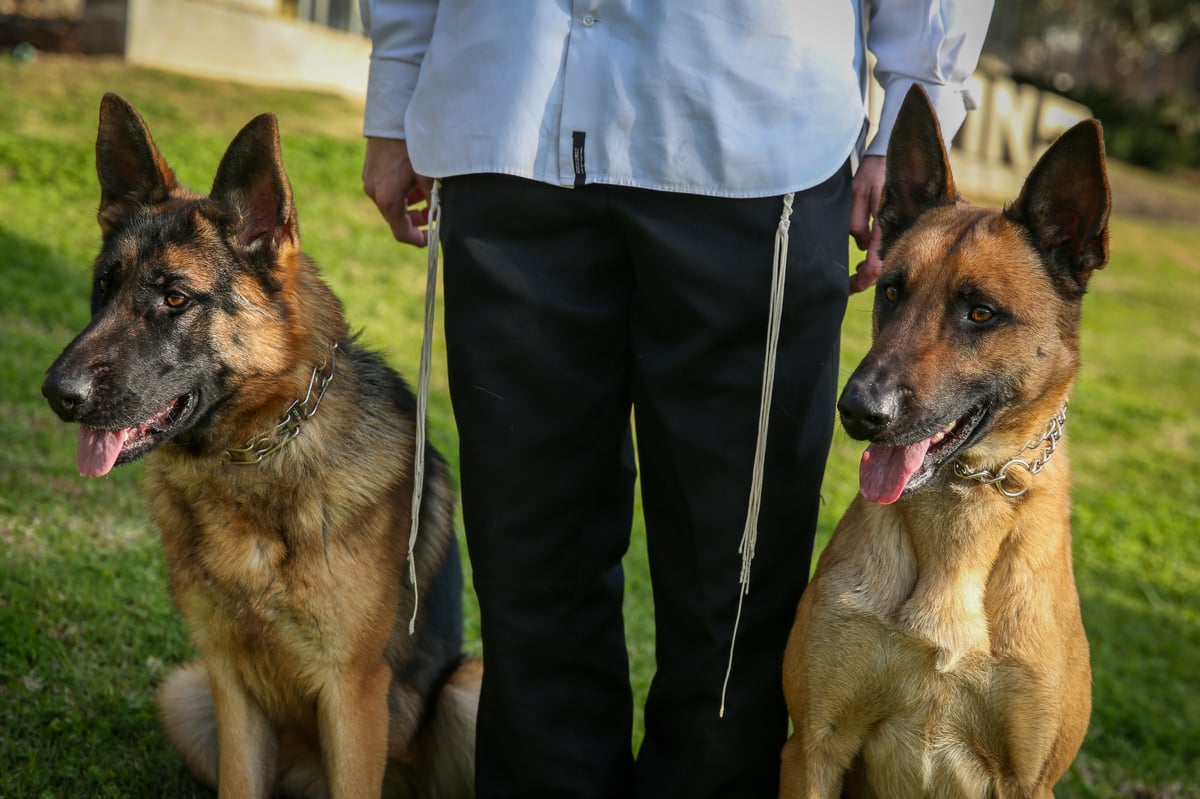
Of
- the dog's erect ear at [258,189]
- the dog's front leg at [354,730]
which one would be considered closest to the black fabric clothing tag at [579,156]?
the dog's erect ear at [258,189]

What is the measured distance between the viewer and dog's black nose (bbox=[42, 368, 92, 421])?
2.60 metres

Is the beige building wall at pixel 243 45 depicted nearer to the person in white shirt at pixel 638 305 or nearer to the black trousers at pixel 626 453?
the person in white shirt at pixel 638 305

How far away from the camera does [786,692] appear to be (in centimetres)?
272

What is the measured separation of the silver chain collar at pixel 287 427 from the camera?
9.49 ft

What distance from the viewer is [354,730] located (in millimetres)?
2852

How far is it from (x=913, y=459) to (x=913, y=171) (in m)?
0.75

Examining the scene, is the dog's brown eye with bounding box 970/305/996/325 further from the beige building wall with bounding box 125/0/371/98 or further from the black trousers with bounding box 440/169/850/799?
the beige building wall with bounding box 125/0/371/98

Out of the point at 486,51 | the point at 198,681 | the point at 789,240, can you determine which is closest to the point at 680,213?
the point at 789,240

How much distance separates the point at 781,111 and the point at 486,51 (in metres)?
0.67

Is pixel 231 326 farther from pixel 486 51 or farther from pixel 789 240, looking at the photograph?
pixel 789 240

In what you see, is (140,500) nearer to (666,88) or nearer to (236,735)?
(236,735)

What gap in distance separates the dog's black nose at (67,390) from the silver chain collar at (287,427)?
0.40 metres

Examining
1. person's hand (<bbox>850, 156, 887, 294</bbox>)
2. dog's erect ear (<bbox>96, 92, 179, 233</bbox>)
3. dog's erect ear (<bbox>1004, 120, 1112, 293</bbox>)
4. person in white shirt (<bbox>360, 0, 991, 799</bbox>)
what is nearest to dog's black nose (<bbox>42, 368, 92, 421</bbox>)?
dog's erect ear (<bbox>96, 92, 179, 233</bbox>)

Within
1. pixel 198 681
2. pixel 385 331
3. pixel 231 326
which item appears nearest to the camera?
pixel 231 326
